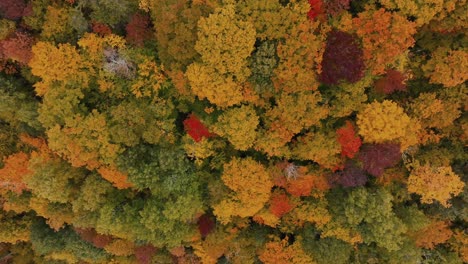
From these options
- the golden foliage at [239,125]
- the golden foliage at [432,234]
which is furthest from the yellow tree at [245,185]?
the golden foliage at [432,234]

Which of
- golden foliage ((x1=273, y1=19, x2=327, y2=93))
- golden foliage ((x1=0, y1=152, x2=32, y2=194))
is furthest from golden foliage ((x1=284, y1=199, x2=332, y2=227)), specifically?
golden foliage ((x1=0, y1=152, x2=32, y2=194))

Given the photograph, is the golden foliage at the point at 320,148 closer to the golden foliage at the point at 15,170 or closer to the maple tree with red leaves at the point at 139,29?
the maple tree with red leaves at the point at 139,29

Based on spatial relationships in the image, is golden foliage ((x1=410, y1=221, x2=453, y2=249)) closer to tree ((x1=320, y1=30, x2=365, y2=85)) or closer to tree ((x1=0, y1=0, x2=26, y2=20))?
tree ((x1=320, y1=30, x2=365, y2=85))

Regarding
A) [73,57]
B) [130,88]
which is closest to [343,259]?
[130,88]

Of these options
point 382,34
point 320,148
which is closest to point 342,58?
point 382,34

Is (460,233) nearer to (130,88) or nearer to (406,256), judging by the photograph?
(406,256)

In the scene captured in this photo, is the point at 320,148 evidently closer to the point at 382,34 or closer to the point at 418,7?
the point at 382,34
